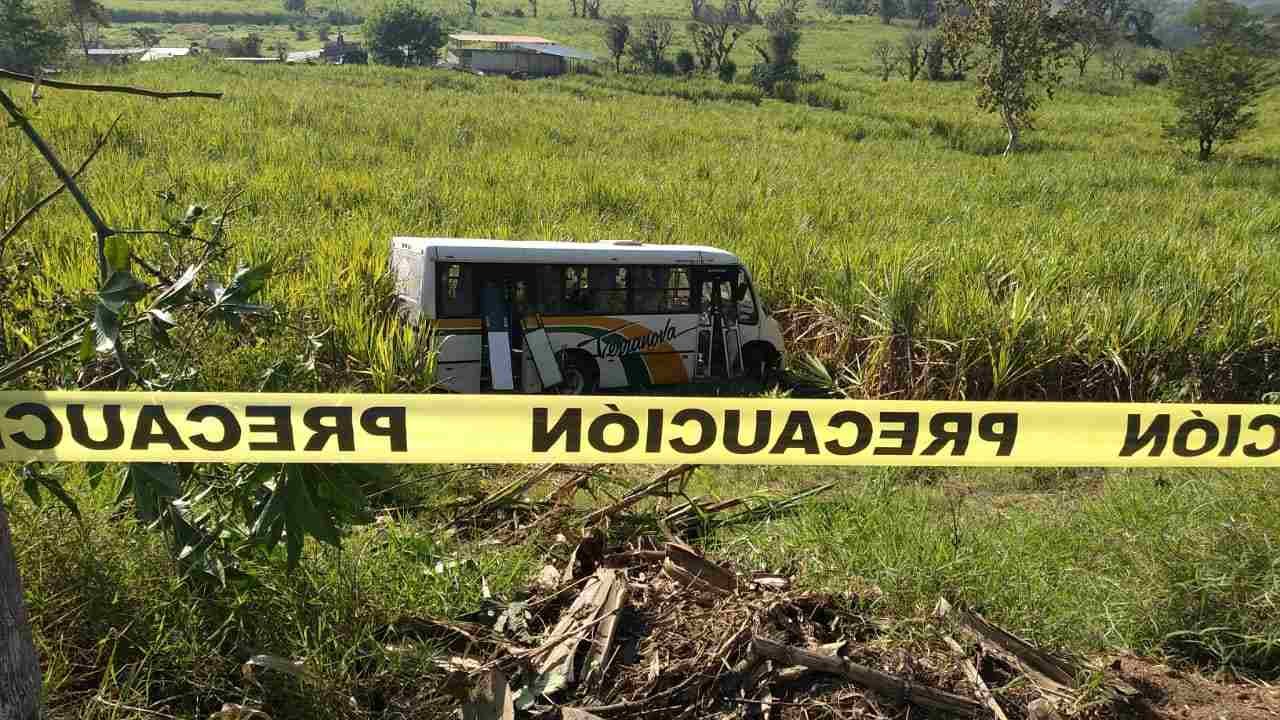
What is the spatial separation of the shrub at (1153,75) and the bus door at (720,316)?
61.0 meters

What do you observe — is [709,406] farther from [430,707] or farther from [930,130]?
[930,130]

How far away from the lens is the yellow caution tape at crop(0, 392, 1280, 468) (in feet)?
10.5

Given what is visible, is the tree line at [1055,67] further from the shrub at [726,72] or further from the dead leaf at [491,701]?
the dead leaf at [491,701]

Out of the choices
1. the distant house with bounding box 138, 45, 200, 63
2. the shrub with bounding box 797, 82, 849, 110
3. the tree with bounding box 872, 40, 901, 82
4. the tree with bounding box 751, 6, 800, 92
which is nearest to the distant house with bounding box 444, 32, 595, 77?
the tree with bounding box 751, 6, 800, 92

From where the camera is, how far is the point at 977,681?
10.9ft

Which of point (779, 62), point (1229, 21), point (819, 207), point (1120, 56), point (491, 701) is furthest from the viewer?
point (1120, 56)

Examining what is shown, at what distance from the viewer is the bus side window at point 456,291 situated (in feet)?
30.2

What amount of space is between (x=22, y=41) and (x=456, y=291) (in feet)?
126

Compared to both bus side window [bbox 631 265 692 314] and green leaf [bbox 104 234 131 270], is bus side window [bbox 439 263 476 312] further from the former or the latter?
green leaf [bbox 104 234 131 270]

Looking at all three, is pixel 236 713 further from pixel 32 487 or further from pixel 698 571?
pixel 698 571

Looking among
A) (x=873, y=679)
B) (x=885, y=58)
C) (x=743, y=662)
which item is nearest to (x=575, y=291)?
(x=743, y=662)

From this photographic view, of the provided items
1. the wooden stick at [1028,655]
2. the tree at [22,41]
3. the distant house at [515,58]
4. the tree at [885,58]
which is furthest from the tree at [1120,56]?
the wooden stick at [1028,655]

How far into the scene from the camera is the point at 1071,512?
584cm

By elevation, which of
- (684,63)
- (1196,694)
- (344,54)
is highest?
(344,54)
